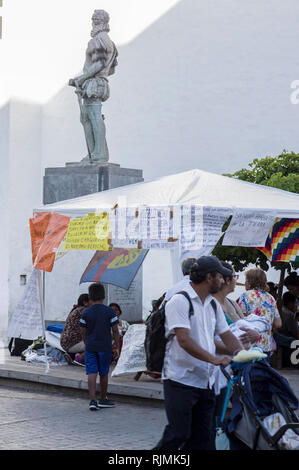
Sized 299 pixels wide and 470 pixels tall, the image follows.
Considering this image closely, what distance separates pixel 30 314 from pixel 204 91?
846 cm

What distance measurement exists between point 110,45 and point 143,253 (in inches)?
134

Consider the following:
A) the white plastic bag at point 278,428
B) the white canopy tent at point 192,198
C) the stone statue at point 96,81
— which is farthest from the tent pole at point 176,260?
the stone statue at point 96,81

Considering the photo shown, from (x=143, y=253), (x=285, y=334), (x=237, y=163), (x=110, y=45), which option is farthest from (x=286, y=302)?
(x=237, y=163)

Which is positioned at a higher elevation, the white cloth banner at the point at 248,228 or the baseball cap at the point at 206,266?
the white cloth banner at the point at 248,228

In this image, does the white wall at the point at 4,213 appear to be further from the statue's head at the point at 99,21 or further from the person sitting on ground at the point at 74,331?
the person sitting on ground at the point at 74,331

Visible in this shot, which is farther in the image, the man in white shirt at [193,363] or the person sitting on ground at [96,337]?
the person sitting on ground at [96,337]

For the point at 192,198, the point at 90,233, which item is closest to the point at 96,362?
the point at 90,233

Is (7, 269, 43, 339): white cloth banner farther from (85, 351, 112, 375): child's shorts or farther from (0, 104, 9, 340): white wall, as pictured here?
(0, 104, 9, 340): white wall

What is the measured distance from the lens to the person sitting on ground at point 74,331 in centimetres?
1099

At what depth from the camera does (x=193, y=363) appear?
5273 mm

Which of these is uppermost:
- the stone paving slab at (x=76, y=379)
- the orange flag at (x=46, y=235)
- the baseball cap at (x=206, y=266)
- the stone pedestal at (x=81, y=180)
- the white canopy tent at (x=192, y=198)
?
the stone pedestal at (x=81, y=180)

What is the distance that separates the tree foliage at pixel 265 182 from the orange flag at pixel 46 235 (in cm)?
314

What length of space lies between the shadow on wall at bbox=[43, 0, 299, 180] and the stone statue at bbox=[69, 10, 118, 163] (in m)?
4.58

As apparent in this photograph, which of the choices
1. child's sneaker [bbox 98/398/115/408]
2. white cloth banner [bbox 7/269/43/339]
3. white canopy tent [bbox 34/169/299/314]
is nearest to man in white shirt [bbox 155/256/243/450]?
white canopy tent [bbox 34/169/299/314]
